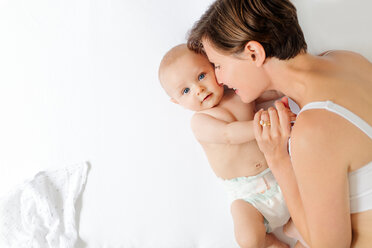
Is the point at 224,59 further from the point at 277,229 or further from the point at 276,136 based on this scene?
the point at 277,229

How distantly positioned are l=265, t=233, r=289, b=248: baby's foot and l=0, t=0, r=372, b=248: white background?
0.64 ft

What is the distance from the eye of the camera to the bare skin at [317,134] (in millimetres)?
1036

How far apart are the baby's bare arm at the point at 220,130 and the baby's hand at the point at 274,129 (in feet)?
0.35

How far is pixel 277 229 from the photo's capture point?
1.68m

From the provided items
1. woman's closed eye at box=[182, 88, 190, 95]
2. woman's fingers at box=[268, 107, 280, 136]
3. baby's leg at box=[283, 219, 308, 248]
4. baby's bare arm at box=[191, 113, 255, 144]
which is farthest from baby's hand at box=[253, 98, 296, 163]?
baby's leg at box=[283, 219, 308, 248]

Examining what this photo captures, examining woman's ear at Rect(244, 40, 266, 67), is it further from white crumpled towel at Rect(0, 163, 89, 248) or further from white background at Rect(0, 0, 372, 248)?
white crumpled towel at Rect(0, 163, 89, 248)

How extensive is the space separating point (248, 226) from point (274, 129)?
0.45m

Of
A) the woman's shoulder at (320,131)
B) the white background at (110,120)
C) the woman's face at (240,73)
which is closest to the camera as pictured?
the woman's shoulder at (320,131)

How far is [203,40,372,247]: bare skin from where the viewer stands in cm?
104

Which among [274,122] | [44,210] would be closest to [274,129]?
[274,122]

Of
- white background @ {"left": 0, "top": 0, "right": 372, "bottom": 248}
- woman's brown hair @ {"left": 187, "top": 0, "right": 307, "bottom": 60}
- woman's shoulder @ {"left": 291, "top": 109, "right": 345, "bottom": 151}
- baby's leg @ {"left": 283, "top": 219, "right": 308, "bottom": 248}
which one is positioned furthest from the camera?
white background @ {"left": 0, "top": 0, "right": 372, "bottom": 248}

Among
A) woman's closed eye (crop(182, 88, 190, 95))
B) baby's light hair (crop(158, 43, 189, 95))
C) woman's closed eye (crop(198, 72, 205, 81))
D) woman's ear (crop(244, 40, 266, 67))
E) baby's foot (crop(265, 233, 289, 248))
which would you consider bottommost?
baby's foot (crop(265, 233, 289, 248))

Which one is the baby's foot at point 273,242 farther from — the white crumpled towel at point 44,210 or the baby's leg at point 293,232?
the white crumpled towel at point 44,210

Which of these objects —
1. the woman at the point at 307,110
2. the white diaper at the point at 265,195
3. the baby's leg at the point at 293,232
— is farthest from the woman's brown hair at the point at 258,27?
the baby's leg at the point at 293,232
